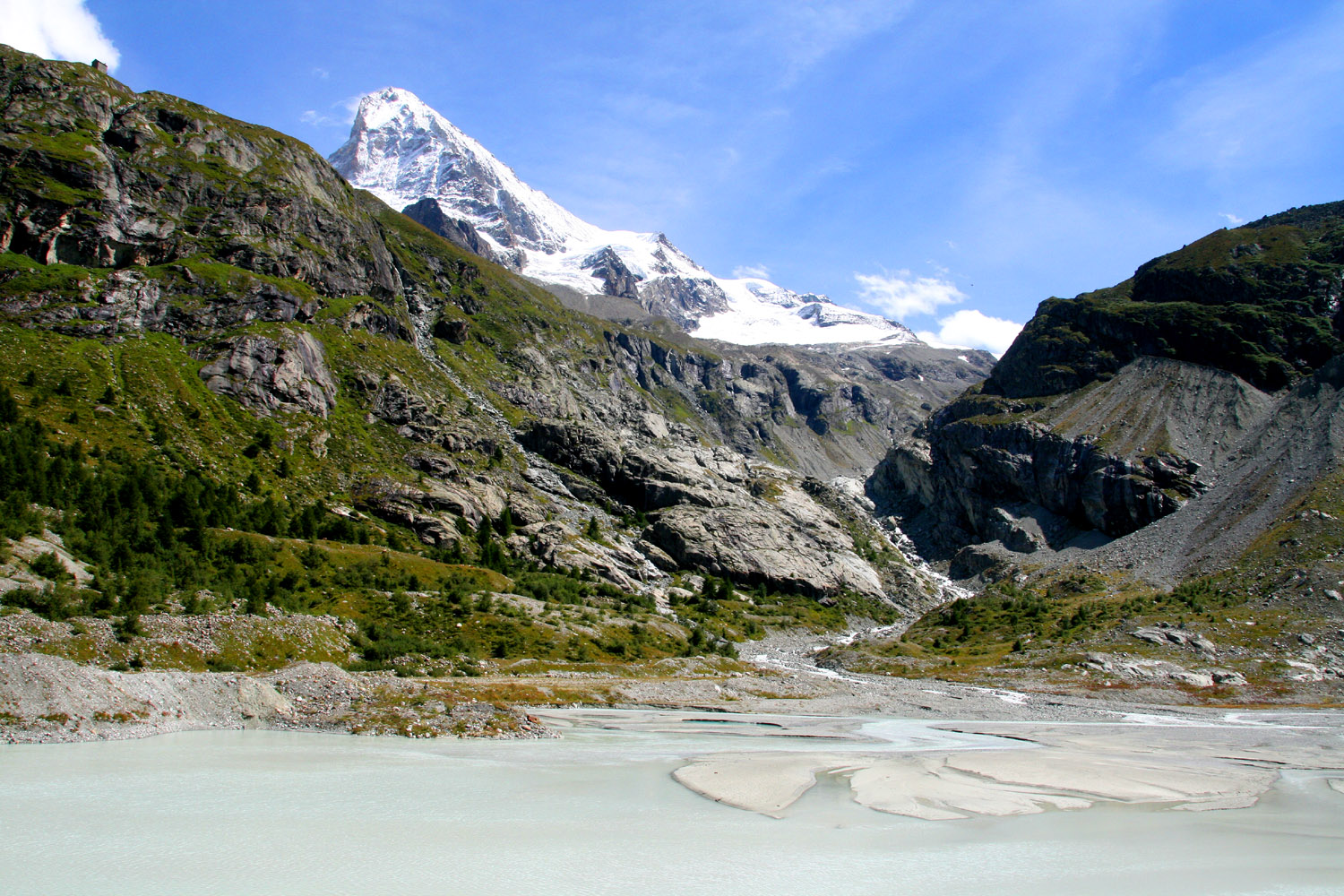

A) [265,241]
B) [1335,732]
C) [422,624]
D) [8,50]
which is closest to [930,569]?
[1335,732]

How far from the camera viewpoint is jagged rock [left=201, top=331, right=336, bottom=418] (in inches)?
4092

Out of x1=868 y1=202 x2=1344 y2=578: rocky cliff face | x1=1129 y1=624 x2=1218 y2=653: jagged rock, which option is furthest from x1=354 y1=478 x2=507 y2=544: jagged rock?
x1=868 y1=202 x2=1344 y2=578: rocky cliff face

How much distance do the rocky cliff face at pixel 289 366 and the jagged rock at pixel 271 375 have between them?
34 centimetres

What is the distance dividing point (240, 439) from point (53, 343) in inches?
1062

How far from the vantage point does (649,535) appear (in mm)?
142750

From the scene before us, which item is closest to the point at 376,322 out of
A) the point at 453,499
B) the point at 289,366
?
the point at 289,366

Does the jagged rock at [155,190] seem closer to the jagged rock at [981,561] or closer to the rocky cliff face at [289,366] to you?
the rocky cliff face at [289,366]

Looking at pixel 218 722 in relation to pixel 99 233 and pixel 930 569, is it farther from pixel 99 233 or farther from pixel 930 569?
pixel 930 569

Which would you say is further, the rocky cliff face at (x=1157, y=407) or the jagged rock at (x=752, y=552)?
the rocky cliff face at (x=1157, y=407)

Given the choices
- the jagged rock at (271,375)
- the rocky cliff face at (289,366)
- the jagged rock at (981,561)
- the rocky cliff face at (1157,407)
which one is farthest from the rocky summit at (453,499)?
the jagged rock at (981,561)

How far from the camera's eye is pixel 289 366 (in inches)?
4382

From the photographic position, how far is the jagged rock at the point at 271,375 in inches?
4092

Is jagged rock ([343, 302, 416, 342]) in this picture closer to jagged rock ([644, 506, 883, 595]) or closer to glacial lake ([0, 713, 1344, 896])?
jagged rock ([644, 506, 883, 595])

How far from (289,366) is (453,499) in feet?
115
